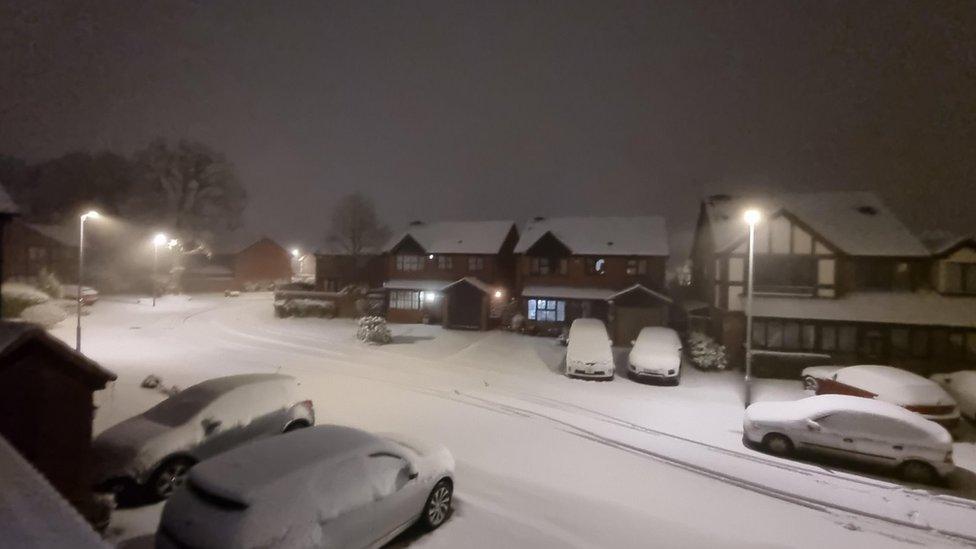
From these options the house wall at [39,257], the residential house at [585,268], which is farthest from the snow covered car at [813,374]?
the house wall at [39,257]

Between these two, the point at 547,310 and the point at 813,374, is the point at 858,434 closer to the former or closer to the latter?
the point at 813,374

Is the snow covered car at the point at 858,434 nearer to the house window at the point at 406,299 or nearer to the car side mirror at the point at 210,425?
the car side mirror at the point at 210,425

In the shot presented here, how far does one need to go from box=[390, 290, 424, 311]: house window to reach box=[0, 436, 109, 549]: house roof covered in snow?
31.5 m

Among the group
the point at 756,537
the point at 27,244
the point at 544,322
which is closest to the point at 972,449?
the point at 756,537

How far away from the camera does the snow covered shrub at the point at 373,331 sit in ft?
85.1

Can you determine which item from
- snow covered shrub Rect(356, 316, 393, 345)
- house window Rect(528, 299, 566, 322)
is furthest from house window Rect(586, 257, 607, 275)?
snow covered shrub Rect(356, 316, 393, 345)

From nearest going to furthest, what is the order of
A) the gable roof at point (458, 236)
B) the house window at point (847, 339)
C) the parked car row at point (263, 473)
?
the parked car row at point (263, 473) → the house window at point (847, 339) → the gable roof at point (458, 236)

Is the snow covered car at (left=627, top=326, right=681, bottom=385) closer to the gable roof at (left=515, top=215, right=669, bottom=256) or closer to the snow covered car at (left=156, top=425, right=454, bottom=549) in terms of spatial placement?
the gable roof at (left=515, top=215, right=669, bottom=256)

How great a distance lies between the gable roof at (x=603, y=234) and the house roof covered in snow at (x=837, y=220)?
402 cm

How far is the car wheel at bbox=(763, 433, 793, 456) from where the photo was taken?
1306 centimetres

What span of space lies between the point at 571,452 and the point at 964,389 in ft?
50.7

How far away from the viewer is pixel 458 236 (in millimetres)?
37469

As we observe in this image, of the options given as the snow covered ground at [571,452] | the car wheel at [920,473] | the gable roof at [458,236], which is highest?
the gable roof at [458,236]

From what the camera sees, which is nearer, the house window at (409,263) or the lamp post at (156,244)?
the house window at (409,263)
